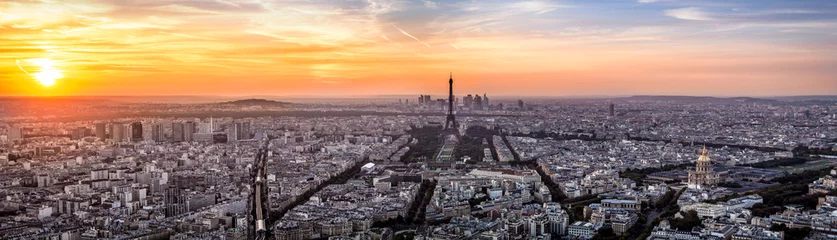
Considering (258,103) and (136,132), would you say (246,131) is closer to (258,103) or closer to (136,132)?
(136,132)

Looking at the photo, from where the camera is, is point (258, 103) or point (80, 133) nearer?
point (80, 133)

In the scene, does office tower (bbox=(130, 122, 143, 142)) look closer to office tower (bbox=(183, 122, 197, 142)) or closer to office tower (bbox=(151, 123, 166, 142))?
office tower (bbox=(151, 123, 166, 142))

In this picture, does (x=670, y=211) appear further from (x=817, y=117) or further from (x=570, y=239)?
(x=817, y=117)

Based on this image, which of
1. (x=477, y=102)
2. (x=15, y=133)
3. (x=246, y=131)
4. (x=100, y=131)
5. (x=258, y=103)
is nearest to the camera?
(x=15, y=133)

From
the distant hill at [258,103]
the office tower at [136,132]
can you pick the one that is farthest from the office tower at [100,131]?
the distant hill at [258,103]

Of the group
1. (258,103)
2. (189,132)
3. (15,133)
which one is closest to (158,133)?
(189,132)

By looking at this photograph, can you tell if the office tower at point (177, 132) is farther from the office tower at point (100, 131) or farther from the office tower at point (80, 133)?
the office tower at point (80, 133)
